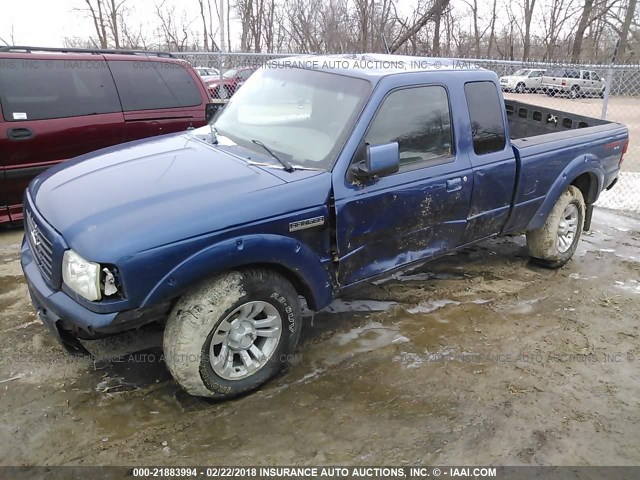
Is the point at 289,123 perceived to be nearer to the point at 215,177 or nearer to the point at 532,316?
the point at 215,177

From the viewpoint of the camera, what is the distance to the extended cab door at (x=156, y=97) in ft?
19.8

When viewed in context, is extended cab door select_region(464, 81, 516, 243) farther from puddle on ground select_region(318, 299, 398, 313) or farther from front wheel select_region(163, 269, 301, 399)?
front wheel select_region(163, 269, 301, 399)

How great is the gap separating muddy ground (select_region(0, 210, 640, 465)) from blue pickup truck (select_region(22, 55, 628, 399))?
0.31 metres

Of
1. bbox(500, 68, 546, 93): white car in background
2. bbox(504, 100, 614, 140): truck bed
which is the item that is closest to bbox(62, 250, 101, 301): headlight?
bbox(504, 100, 614, 140): truck bed

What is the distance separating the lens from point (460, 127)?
12.3 feet

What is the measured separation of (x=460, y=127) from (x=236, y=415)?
2552 millimetres

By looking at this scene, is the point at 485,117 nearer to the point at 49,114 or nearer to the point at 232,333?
the point at 232,333

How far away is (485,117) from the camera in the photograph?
156 inches

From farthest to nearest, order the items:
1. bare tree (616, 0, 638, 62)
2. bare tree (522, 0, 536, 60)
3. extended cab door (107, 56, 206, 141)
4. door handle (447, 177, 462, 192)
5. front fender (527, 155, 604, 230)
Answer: bare tree (522, 0, 536, 60) → bare tree (616, 0, 638, 62) → extended cab door (107, 56, 206, 141) → front fender (527, 155, 604, 230) → door handle (447, 177, 462, 192)

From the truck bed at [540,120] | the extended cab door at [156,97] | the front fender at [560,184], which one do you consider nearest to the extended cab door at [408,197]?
the front fender at [560,184]

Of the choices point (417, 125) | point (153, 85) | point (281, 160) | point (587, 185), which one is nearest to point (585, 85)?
point (587, 185)

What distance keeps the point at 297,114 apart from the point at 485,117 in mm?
1519

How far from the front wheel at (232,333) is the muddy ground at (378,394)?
0.57 ft

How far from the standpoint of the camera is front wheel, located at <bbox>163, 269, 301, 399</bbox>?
2703mm
